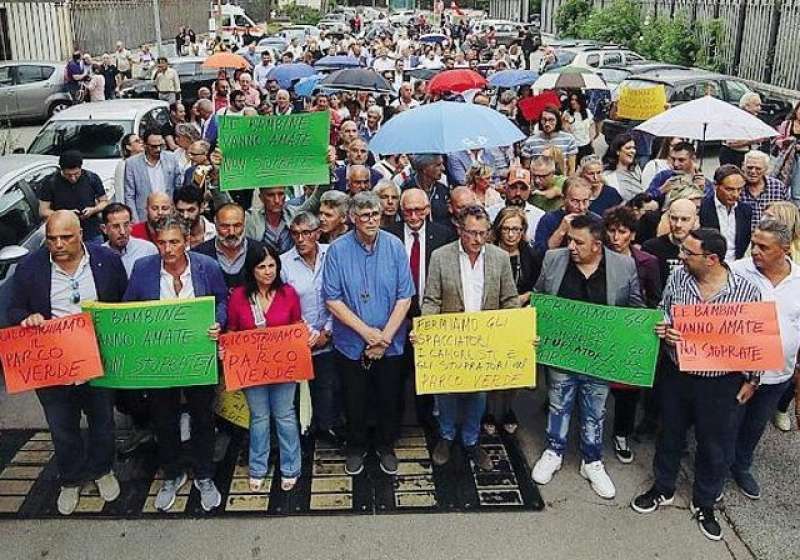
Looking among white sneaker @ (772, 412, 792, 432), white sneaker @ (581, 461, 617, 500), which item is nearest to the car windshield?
white sneaker @ (581, 461, 617, 500)

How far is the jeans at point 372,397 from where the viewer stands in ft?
17.5

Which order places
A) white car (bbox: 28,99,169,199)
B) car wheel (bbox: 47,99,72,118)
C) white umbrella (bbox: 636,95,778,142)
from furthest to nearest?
car wheel (bbox: 47,99,72,118) < white car (bbox: 28,99,169,199) < white umbrella (bbox: 636,95,778,142)

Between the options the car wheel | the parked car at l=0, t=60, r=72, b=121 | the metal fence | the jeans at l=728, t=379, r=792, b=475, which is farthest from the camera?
the metal fence

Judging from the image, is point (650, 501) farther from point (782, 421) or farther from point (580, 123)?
point (580, 123)

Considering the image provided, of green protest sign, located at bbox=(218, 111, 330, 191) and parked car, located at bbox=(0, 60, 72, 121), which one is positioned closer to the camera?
green protest sign, located at bbox=(218, 111, 330, 191)

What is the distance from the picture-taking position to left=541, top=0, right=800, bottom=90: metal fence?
20797 mm

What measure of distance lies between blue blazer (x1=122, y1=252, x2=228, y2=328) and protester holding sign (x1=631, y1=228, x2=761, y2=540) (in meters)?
2.70

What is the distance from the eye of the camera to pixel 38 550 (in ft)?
15.5

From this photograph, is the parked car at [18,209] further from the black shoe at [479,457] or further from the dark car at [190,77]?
the dark car at [190,77]

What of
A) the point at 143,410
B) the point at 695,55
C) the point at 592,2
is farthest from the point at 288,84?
the point at 592,2

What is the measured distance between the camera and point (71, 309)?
4848 millimetres

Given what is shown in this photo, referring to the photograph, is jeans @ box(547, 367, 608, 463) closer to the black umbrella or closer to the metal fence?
the black umbrella

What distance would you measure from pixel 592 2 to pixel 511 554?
3803 cm

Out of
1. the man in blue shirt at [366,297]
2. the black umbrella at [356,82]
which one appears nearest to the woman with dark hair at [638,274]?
the man in blue shirt at [366,297]
